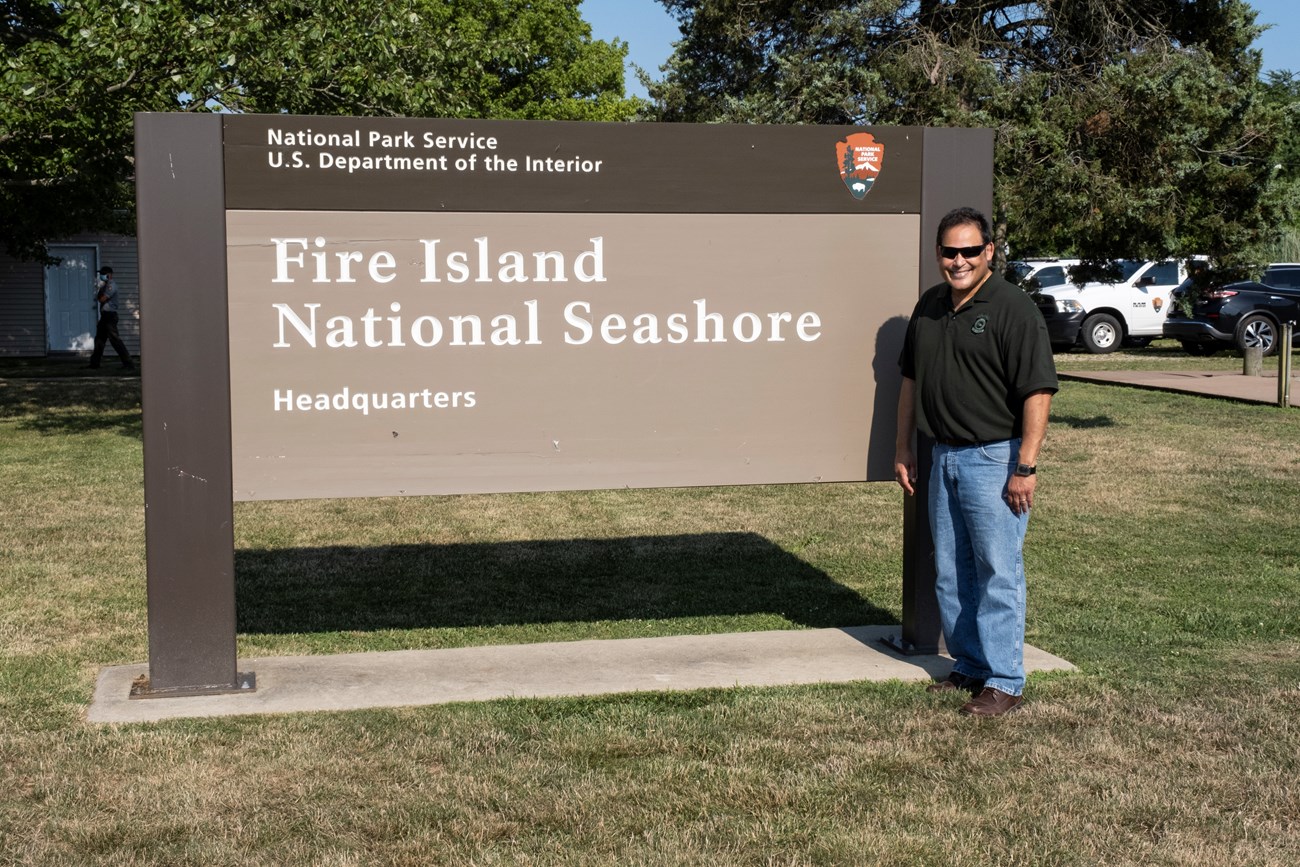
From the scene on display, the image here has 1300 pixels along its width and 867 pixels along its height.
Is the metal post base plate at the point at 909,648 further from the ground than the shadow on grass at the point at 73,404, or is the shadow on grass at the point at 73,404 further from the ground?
the shadow on grass at the point at 73,404

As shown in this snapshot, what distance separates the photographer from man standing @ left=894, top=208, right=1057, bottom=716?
496 cm

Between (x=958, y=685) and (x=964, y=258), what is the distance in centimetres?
161

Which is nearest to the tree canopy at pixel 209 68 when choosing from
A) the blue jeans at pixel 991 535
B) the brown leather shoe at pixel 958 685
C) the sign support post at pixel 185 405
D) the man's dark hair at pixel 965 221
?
the sign support post at pixel 185 405

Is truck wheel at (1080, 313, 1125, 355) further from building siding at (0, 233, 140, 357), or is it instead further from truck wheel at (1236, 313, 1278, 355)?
building siding at (0, 233, 140, 357)

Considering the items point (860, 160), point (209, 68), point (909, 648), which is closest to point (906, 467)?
point (909, 648)

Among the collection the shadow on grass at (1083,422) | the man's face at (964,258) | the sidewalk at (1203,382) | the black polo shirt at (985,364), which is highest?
the man's face at (964,258)

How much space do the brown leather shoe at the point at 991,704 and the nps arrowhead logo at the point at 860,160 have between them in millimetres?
2055

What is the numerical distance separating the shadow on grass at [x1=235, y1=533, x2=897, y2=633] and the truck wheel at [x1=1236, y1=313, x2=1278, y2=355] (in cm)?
1683

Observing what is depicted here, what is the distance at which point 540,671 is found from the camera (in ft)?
18.8

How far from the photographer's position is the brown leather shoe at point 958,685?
5.38 metres

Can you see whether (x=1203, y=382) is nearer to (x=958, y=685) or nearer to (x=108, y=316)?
(x=958, y=685)

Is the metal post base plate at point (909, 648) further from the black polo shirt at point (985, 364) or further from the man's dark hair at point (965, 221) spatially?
the man's dark hair at point (965, 221)

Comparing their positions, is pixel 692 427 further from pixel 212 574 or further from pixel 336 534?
pixel 336 534

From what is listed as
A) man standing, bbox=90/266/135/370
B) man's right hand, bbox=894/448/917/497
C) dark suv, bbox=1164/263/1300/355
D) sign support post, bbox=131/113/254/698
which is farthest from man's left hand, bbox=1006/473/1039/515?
man standing, bbox=90/266/135/370
